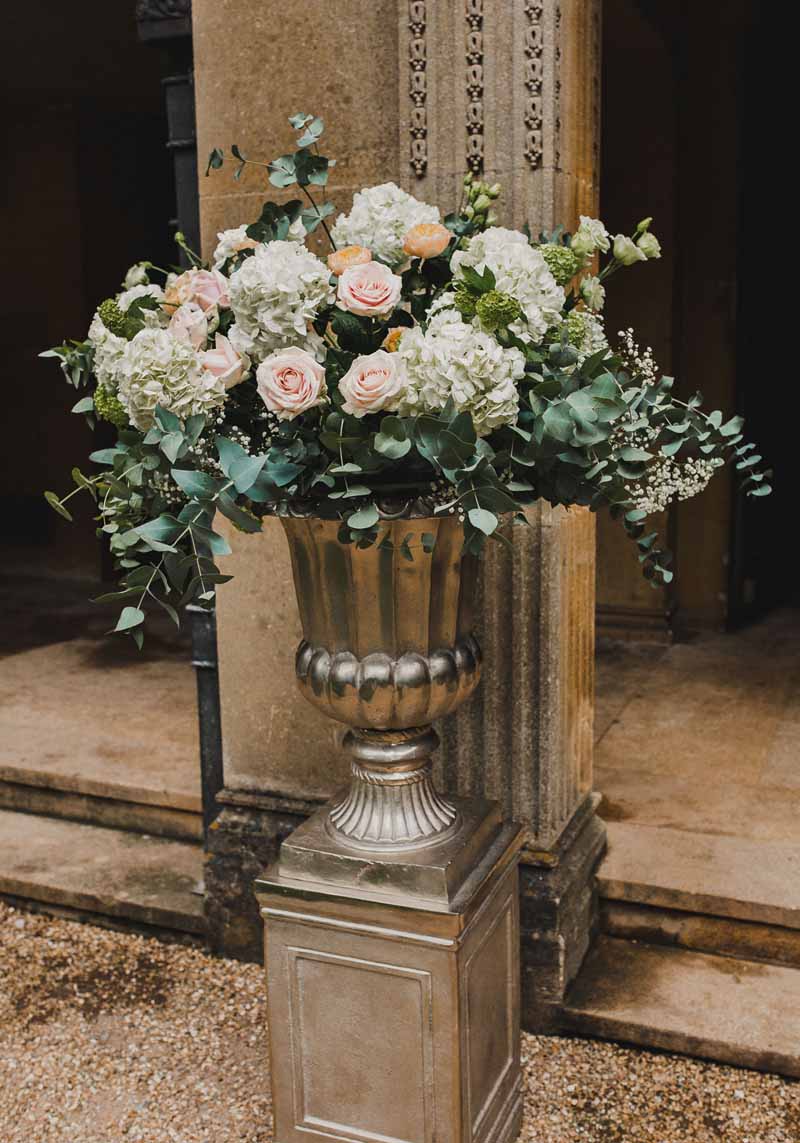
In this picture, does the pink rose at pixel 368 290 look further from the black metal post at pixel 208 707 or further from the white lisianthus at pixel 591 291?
the black metal post at pixel 208 707

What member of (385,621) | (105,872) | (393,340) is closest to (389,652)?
(385,621)

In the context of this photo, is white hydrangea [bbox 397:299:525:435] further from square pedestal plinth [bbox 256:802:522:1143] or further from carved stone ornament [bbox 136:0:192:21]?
carved stone ornament [bbox 136:0:192:21]

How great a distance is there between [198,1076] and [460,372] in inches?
76.0

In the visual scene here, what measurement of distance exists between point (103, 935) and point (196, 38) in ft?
Answer: 8.56

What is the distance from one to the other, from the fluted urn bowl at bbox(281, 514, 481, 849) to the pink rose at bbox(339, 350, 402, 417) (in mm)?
224

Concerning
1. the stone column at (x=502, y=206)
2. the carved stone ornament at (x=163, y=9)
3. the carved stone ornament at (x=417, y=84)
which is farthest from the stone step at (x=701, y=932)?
the carved stone ornament at (x=163, y=9)

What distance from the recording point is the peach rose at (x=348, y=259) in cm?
191

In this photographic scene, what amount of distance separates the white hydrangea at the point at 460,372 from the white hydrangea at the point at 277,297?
18 cm

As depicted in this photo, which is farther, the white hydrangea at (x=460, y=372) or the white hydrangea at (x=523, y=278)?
the white hydrangea at (x=523, y=278)

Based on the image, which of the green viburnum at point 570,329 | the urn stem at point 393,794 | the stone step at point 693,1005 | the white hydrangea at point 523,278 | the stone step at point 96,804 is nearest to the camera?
the white hydrangea at point 523,278

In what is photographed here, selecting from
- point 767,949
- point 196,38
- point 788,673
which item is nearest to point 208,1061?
point 767,949

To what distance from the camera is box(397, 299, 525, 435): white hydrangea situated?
176 cm

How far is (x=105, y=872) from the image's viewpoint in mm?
3525

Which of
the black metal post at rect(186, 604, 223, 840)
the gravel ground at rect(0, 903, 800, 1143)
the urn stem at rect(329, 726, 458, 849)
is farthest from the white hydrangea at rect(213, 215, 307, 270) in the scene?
the gravel ground at rect(0, 903, 800, 1143)
